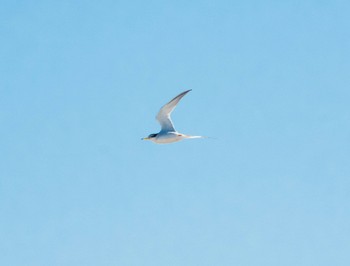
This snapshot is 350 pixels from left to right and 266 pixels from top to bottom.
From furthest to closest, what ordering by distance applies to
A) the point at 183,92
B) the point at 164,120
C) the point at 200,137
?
the point at 164,120 < the point at 183,92 < the point at 200,137

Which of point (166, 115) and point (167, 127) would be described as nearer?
point (166, 115)

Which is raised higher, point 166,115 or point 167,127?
point 166,115

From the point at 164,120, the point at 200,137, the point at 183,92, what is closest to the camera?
the point at 200,137

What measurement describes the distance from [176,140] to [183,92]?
162 inches

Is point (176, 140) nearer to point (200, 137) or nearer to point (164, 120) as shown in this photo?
point (164, 120)

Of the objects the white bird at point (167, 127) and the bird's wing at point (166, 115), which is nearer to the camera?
the white bird at point (167, 127)

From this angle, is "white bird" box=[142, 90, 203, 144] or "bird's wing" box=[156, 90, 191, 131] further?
"bird's wing" box=[156, 90, 191, 131]

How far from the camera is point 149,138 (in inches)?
2117

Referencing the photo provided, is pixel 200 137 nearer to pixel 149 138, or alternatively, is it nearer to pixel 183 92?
pixel 183 92

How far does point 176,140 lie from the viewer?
5103 cm

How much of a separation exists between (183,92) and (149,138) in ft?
21.3

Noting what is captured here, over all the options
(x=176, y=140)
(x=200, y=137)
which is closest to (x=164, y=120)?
(x=176, y=140)

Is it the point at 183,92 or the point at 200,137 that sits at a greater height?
the point at 183,92

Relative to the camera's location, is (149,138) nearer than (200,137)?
No
